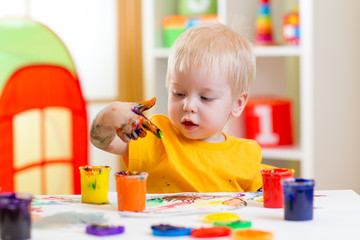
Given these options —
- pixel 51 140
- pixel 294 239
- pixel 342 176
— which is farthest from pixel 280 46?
pixel 294 239

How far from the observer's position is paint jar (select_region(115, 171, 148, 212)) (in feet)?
3.74

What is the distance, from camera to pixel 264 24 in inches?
106

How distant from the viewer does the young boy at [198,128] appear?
149 cm

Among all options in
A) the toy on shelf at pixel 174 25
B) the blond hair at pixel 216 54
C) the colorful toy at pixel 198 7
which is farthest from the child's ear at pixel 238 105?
the colorful toy at pixel 198 7

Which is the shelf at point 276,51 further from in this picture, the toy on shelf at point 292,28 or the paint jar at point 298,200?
the paint jar at point 298,200

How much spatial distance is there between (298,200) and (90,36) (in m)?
1.76

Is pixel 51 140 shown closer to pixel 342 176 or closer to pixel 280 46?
pixel 280 46

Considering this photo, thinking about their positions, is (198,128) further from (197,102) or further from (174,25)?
(174,25)

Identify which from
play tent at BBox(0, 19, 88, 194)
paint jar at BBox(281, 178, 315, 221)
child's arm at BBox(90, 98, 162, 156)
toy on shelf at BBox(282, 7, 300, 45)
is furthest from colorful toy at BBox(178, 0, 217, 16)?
paint jar at BBox(281, 178, 315, 221)

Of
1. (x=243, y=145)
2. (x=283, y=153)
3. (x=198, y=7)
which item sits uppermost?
(x=198, y=7)

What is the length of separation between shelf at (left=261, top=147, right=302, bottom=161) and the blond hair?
105 centimetres

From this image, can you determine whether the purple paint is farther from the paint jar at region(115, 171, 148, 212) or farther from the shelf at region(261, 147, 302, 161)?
the shelf at region(261, 147, 302, 161)

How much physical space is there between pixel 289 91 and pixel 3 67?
4.46 ft

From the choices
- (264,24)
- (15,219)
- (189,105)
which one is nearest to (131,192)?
(15,219)
